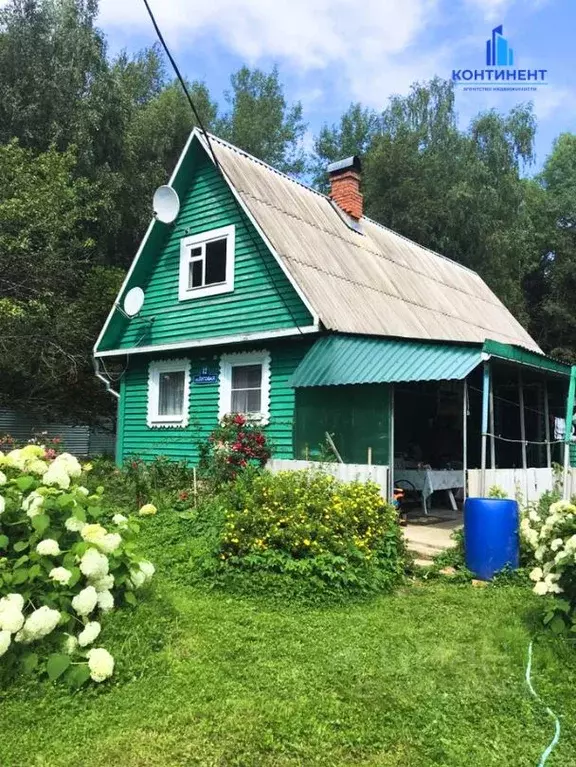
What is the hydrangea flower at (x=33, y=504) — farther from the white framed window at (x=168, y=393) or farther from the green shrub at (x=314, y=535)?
the white framed window at (x=168, y=393)

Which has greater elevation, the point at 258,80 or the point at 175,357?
the point at 258,80

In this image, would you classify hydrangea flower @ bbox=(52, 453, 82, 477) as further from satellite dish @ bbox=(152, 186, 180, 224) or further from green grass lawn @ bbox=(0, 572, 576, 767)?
satellite dish @ bbox=(152, 186, 180, 224)

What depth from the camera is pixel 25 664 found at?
369 cm

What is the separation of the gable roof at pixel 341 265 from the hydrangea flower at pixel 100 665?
281 inches

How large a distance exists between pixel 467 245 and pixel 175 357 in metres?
22.3

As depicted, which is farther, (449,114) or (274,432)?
(449,114)

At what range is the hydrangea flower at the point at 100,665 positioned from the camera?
366 centimetres

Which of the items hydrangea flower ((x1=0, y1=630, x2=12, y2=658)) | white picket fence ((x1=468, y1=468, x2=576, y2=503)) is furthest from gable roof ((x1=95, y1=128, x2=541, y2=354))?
hydrangea flower ((x1=0, y1=630, x2=12, y2=658))

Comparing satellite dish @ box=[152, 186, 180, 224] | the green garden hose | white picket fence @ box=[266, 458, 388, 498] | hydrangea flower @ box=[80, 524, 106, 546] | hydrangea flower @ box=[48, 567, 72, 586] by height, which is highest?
satellite dish @ box=[152, 186, 180, 224]

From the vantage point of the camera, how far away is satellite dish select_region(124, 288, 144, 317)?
13594mm

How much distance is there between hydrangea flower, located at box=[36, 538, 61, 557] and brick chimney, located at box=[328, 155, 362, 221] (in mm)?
13628

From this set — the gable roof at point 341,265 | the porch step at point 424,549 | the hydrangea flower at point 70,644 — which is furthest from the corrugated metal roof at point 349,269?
the hydrangea flower at point 70,644

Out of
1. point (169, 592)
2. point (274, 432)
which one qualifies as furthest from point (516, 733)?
point (274, 432)

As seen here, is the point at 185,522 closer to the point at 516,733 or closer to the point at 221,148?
the point at 516,733
